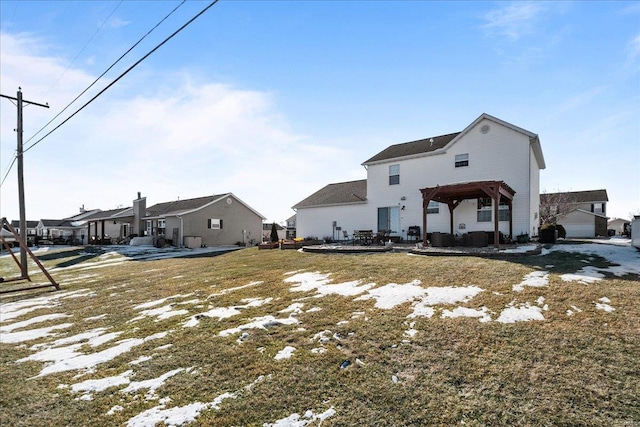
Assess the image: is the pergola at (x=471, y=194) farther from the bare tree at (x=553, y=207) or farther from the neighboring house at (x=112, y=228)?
the neighboring house at (x=112, y=228)

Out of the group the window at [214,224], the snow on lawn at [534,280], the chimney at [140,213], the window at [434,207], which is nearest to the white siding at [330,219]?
the window at [434,207]

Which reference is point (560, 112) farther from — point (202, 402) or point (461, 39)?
point (202, 402)

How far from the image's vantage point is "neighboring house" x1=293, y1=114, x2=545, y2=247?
692 inches

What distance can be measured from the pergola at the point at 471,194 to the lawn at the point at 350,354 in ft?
15.2

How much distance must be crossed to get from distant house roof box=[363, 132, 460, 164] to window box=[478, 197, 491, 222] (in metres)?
4.37

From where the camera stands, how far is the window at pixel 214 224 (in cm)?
3186

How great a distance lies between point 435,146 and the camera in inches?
832

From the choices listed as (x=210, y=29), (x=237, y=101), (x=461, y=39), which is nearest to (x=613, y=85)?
(x=461, y=39)

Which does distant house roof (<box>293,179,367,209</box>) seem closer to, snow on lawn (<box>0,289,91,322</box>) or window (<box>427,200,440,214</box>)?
window (<box>427,200,440,214</box>)

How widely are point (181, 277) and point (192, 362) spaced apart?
26.7 feet

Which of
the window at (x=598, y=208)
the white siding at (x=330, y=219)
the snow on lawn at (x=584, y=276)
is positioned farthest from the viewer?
the window at (x=598, y=208)

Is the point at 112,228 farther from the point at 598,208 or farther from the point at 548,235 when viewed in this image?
the point at 598,208

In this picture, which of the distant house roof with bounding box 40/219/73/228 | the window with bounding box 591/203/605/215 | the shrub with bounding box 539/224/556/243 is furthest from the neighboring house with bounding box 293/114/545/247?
the distant house roof with bounding box 40/219/73/228

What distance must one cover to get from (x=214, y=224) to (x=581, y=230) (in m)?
39.3
